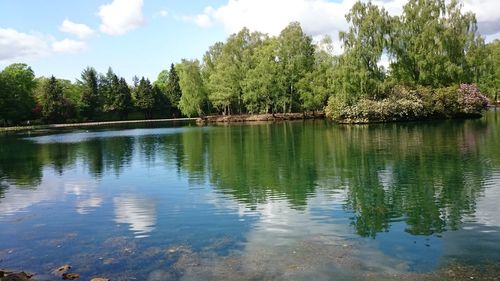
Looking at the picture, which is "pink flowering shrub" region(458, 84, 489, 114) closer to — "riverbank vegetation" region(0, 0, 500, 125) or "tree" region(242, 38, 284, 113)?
"riverbank vegetation" region(0, 0, 500, 125)

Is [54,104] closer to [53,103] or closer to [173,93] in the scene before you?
[53,103]

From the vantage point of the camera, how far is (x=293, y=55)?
266 feet

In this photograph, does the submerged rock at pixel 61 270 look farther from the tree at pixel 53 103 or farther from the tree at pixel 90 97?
the tree at pixel 90 97

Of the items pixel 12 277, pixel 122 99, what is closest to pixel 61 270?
pixel 12 277

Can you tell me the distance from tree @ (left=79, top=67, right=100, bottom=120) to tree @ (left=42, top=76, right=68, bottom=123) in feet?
21.5

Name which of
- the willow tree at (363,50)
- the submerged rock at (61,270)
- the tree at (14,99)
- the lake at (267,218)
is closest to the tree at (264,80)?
the willow tree at (363,50)

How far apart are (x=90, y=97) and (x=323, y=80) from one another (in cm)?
6469

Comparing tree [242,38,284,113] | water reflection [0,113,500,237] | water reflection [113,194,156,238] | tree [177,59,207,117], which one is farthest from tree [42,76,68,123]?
water reflection [113,194,156,238]

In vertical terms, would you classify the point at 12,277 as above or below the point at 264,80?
below

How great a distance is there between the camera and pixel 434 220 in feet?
41.5

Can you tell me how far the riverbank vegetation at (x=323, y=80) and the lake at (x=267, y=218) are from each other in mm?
33017

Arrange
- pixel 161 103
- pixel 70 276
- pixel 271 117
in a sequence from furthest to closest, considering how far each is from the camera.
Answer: pixel 161 103 → pixel 271 117 → pixel 70 276

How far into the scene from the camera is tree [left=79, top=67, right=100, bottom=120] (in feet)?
370

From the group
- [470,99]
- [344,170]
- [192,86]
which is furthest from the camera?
[192,86]
